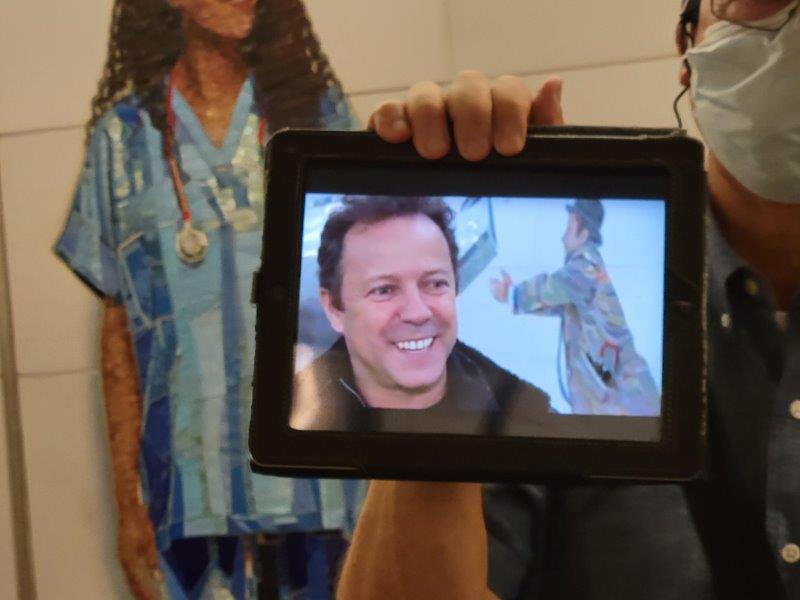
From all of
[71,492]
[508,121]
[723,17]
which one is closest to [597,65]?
[723,17]

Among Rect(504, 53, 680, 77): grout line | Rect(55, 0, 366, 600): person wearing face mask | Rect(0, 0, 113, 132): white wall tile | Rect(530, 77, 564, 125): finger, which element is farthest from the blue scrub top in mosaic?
Rect(530, 77, 564, 125): finger

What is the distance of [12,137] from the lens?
1.17 m

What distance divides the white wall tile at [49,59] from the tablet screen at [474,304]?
84 centimetres

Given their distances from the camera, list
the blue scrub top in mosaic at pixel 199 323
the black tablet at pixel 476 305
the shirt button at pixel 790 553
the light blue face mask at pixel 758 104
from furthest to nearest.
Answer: the blue scrub top in mosaic at pixel 199 323, the light blue face mask at pixel 758 104, the shirt button at pixel 790 553, the black tablet at pixel 476 305

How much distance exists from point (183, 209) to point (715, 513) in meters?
0.76

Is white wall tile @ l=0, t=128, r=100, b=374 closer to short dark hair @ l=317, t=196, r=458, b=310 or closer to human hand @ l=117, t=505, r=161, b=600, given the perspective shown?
human hand @ l=117, t=505, r=161, b=600

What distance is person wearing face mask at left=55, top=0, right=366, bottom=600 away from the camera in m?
1.06

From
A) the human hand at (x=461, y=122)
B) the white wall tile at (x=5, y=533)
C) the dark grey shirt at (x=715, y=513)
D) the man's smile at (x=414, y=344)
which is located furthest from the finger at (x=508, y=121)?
the white wall tile at (x=5, y=533)

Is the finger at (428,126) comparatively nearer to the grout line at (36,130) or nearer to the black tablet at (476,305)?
the black tablet at (476,305)

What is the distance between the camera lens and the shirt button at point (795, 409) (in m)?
0.57

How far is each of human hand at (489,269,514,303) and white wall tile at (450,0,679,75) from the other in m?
0.72

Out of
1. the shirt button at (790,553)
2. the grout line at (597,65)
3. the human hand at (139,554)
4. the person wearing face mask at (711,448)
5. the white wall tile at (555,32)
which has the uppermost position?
the white wall tile at (555,32)

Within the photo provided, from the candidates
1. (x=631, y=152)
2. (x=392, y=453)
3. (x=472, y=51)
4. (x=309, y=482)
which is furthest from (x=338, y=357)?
(x=472, y=51)

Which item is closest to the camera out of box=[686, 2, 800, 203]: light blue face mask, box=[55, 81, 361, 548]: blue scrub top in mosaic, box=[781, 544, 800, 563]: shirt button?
box=[781, 544, 800, 563]: shirt button
